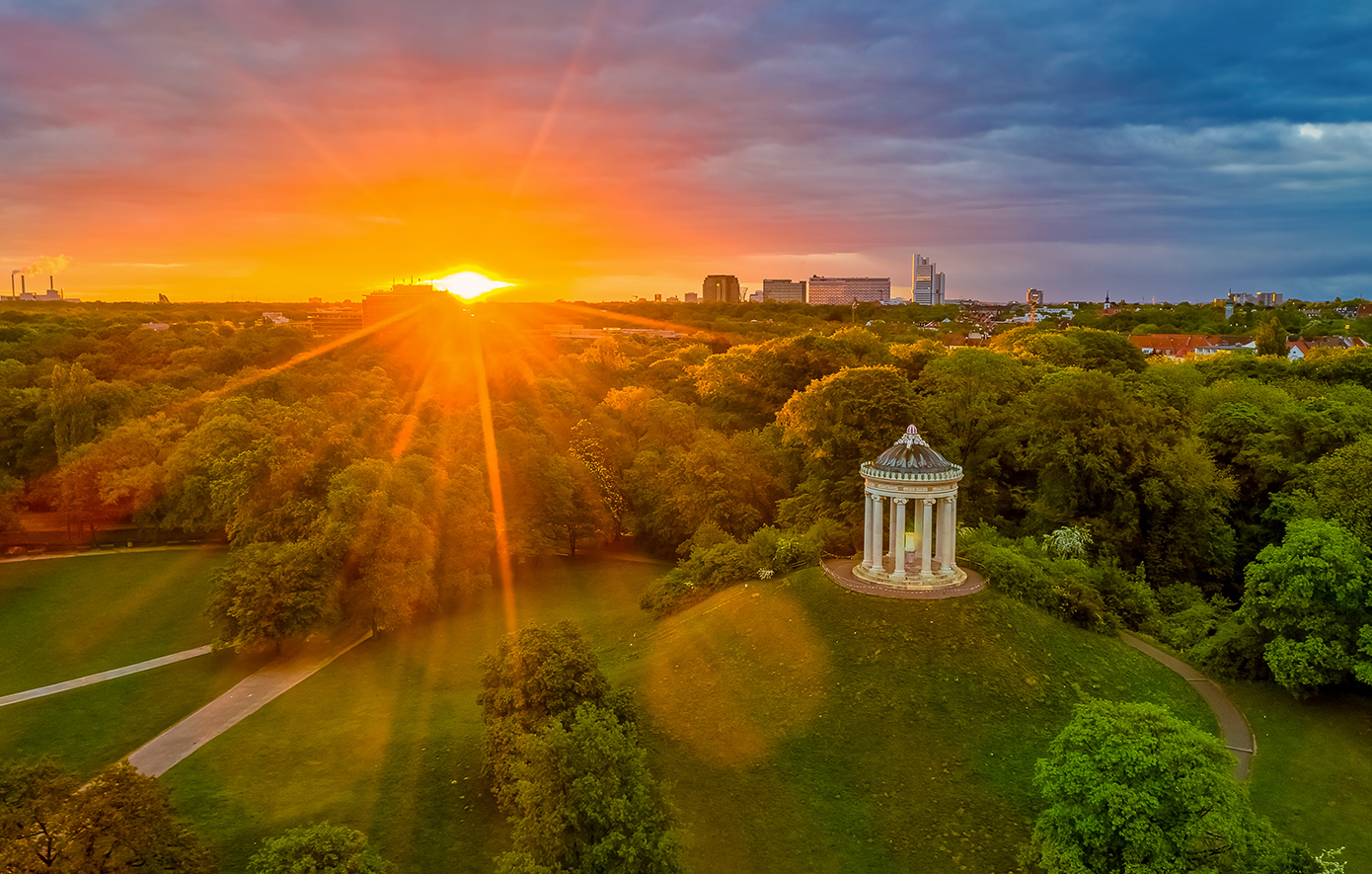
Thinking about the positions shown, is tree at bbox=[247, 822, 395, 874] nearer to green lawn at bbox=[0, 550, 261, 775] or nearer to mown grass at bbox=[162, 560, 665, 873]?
mown grass at bbox=[162, 560, 665, 873]

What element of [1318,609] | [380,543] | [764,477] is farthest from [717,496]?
[1318,609]

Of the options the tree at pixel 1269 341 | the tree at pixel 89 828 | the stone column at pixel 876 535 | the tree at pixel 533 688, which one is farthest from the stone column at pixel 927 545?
the tree at pixel 1269 341

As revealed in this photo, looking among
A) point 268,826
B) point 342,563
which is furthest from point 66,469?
point 268,826

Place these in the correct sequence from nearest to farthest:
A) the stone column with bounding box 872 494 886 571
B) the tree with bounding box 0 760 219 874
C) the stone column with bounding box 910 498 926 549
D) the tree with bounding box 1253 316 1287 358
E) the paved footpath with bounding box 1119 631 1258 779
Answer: the tree with bounding box 0 760 219 874
the paved footpath with bounding box 1119 631 1258 779
the stone column with bounding box 910 498 926 549
the stone column with bounding box 872 494 886 571
the tree with bounding box 1253 316 1287 358

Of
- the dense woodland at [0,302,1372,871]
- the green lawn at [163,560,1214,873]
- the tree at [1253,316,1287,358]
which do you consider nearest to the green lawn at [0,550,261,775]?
the dense woodland at [0,302,1372,871]

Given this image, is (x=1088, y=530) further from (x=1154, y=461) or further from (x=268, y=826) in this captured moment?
(x=268, y=826)

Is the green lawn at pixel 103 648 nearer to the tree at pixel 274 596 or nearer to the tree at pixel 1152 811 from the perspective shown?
the tree at pixel 274 596
